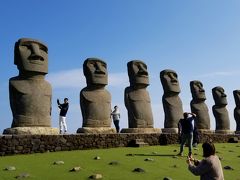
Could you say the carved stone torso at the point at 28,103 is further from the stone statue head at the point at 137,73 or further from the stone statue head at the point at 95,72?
the stone statue head at the point at 137,73

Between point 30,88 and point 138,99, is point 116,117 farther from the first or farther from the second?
point 30,88

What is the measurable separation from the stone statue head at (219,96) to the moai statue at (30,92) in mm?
15262

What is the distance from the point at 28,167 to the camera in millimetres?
11109

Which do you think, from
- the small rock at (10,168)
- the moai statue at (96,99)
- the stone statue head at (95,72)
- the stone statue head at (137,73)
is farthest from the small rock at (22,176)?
the stone statue head at (137,73)

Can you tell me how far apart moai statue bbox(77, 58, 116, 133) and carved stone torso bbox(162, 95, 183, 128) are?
4.84m

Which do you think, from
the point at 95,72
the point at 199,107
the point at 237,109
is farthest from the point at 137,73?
the point at 237,109

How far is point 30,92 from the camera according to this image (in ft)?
52.4

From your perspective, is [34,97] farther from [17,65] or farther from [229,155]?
[229,155]

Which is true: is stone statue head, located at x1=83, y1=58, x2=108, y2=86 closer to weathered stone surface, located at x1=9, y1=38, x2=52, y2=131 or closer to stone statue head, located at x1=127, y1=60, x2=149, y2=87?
stone statue head, located at x1=127, y1=60, x2=149, y2=87

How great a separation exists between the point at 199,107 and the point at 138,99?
6563mm

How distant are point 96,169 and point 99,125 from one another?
8.03 m

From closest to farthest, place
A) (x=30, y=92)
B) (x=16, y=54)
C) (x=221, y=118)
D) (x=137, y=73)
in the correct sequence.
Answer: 1. (x=30, y=92)
2. (x=16, y=54)
3. (x=137, y=73)
4. (x=221, y=118)

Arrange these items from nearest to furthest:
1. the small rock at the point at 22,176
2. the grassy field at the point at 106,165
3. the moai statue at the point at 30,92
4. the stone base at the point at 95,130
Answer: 1. the small rock at the point at 22,176
2. the grassy field at the point at 106,165
3. the moai statue at the point at 30,92
4. the stone base at the point at 95,130

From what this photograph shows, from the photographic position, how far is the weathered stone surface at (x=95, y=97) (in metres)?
19.1
